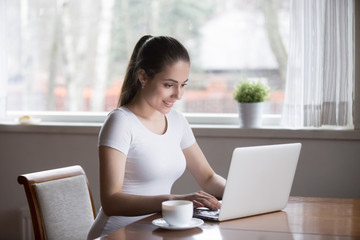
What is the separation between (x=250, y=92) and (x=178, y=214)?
1.67 metres

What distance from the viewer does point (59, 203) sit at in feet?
6.79

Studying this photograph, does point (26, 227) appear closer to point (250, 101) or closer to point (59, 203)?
point (59, 203)

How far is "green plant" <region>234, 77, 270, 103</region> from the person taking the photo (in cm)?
308

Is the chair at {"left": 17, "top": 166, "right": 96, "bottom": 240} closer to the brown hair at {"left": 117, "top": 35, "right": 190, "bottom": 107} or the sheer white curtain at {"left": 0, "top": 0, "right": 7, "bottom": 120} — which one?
the brown hair at {"left": 117, "top": 35, "right": 190, "bottom": 107}

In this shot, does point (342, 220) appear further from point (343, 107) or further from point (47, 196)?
point (343, 107)

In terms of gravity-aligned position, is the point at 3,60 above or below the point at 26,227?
above

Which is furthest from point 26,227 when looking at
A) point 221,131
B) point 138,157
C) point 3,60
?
point 138,157

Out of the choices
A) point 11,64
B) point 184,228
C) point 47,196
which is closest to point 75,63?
point 11,64

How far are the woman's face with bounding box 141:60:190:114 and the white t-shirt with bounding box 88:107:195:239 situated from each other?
113 mm

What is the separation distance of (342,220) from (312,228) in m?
0.16

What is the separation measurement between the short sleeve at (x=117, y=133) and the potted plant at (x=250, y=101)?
122cm

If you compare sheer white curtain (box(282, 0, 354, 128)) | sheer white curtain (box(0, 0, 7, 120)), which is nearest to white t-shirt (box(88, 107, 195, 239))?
sheer white curtain (box(282, 0, 354, 128))

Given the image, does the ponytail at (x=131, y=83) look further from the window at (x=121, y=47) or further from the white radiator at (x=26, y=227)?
the white radiator at (x=26, y=227)

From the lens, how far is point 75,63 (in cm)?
363
